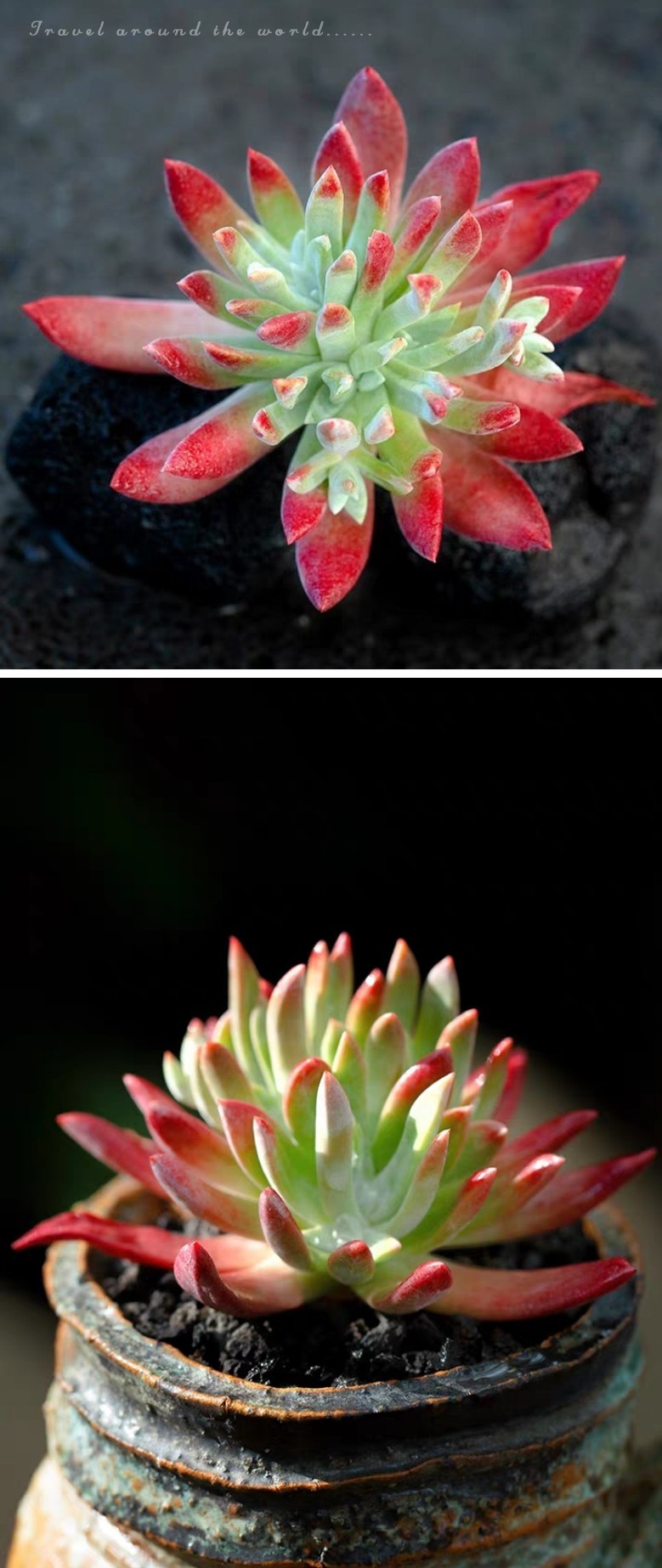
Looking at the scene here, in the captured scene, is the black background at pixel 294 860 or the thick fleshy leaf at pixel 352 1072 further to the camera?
the black background at pixel 294 860

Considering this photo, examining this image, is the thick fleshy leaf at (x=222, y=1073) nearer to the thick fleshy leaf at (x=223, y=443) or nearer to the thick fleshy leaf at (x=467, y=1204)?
the thick fleshy leaf at (x=467, y=1204)

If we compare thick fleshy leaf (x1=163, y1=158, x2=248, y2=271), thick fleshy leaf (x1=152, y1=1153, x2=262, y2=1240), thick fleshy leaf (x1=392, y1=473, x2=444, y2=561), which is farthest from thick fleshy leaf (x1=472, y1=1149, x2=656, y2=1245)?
thick fleshy leaf (x1=163, y1=158, x2=248, y2=271)

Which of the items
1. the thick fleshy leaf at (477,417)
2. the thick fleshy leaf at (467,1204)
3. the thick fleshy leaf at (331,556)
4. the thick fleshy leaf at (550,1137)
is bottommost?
the thick fleshy leaf at (550,1137)

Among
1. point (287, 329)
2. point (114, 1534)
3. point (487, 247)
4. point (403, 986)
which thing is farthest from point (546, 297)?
point (114, 1534)

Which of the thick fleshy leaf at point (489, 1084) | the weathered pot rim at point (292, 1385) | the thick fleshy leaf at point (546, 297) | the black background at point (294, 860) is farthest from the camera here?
the black background at point (294, 860)

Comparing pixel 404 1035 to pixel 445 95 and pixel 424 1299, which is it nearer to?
pixel 424 1299

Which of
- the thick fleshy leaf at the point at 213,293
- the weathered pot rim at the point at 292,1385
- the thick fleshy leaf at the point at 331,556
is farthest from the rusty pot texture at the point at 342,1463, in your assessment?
the thick fleshy leaf at the point at 213,293

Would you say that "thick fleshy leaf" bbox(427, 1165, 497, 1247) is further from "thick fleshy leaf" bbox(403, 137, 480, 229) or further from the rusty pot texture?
"thick fleshy leaf" bbox(403, 137, 480, 229)
